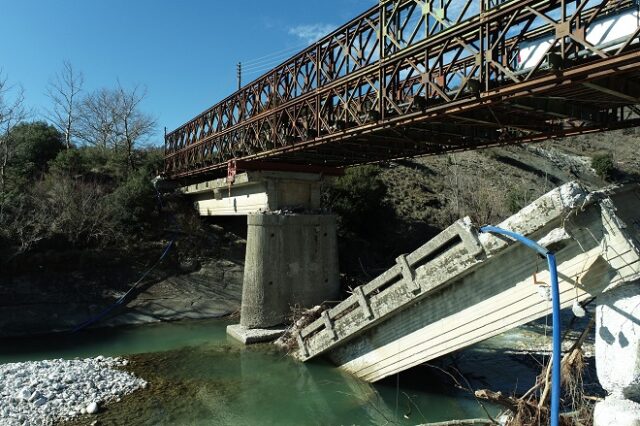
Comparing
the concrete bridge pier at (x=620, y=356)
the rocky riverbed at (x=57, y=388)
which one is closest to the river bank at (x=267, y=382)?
the rocky riverbed at (x=57, y=388)

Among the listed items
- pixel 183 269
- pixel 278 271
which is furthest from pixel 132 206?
pixel 278 271

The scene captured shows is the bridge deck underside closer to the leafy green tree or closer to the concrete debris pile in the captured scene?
the concrete debris pile

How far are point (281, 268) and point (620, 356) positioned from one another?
10997 mm

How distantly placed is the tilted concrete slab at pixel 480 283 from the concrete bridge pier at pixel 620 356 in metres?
0.28

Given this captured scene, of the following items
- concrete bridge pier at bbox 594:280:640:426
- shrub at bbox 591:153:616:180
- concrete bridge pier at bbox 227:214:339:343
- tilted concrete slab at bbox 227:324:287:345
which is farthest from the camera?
shrub at bbox 591:153:616:180

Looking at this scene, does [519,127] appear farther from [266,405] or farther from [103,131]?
[103,131]

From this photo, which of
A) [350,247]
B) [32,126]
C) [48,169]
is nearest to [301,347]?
[350,247]

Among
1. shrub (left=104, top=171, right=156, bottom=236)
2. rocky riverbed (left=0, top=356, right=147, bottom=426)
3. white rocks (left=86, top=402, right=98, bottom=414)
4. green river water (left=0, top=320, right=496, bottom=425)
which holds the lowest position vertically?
green river water (left=0, top=320, right=496, bottom=425)

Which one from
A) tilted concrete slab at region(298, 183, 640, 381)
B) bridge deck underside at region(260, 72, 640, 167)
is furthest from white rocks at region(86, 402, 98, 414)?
bridge deck underside at region(260, 72, 640, 167)

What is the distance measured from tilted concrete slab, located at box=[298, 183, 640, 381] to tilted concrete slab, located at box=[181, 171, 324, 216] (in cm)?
599

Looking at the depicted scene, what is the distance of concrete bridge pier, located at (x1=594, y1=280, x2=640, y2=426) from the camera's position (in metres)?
5.37

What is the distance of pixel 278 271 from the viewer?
1532 cm

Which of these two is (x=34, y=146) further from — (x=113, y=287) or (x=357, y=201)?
(x=357, y=201)

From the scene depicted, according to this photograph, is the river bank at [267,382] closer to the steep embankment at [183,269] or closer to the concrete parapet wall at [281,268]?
the concrete parapet wall at [281,268]
